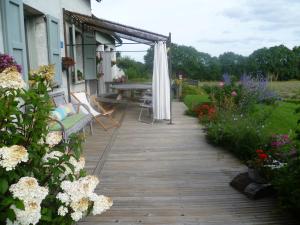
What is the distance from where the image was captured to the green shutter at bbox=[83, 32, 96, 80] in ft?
34.1

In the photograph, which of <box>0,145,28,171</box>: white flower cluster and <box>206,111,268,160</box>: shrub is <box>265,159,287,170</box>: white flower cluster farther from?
<box>0,145,28,171</box>: white flower cluster

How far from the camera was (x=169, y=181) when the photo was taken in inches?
174

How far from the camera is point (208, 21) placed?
14.7 metres

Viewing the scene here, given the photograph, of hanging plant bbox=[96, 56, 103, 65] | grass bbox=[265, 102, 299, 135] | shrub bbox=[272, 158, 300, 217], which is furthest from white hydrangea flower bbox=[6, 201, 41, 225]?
hanging plant bbox=[96, 56, 103, 65]

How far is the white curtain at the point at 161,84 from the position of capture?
844cm

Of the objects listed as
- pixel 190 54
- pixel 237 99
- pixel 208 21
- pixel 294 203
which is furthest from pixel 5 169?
pixel 190 54

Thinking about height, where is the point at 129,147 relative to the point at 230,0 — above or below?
below

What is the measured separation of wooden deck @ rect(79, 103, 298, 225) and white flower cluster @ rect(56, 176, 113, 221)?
3.69 feet

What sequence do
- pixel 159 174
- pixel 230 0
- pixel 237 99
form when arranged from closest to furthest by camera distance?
→ pixel 159 174 < pixel 237 99 < pixel 230 0

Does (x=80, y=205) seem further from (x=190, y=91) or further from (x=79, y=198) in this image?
(x=190, y=91)

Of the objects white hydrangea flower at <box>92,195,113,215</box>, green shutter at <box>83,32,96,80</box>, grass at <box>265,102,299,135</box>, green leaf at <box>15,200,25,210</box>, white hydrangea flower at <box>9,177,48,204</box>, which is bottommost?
grass at <box>265,102,299,135</box>

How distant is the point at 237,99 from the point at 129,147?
4.42 metres

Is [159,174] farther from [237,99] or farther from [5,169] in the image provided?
[237,99]

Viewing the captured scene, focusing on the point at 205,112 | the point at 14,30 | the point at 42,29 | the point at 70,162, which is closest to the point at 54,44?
the point at 42,29
